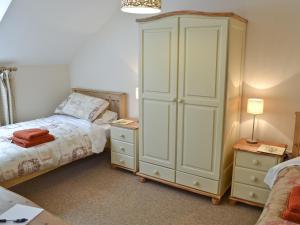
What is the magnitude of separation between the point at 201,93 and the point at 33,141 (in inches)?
71.3

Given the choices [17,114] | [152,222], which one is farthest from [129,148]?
[17,114]

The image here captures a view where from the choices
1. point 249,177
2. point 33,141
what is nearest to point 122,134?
point 33,141

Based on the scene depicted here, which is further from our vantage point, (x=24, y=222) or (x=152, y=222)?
(x=152, y=222)

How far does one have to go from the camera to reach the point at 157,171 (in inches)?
124

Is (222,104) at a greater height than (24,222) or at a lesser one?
greater

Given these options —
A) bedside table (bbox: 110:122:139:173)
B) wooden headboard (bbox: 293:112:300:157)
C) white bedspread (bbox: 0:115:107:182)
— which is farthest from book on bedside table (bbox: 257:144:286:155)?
white bedspread (bbox: 0:115:107:182)

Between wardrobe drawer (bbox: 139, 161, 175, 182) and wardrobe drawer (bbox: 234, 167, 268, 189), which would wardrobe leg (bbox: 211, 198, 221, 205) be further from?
wardrobe drawer (bbox: 139, 161, 175, 182)

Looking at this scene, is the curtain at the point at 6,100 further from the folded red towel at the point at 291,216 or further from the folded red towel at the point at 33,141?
the folded red towel at the point at 291,216

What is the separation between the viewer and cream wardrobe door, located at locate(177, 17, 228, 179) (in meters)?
2.57

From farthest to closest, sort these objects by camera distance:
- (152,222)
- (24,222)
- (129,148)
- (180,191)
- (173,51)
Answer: (129,148), (180,191), (173,51), (152,222), (24,222)

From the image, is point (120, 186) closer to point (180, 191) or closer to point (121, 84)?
point (180, 191)

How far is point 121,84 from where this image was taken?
3.98m

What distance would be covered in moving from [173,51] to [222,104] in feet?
2.36

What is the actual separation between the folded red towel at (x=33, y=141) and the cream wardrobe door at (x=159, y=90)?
1031mm
